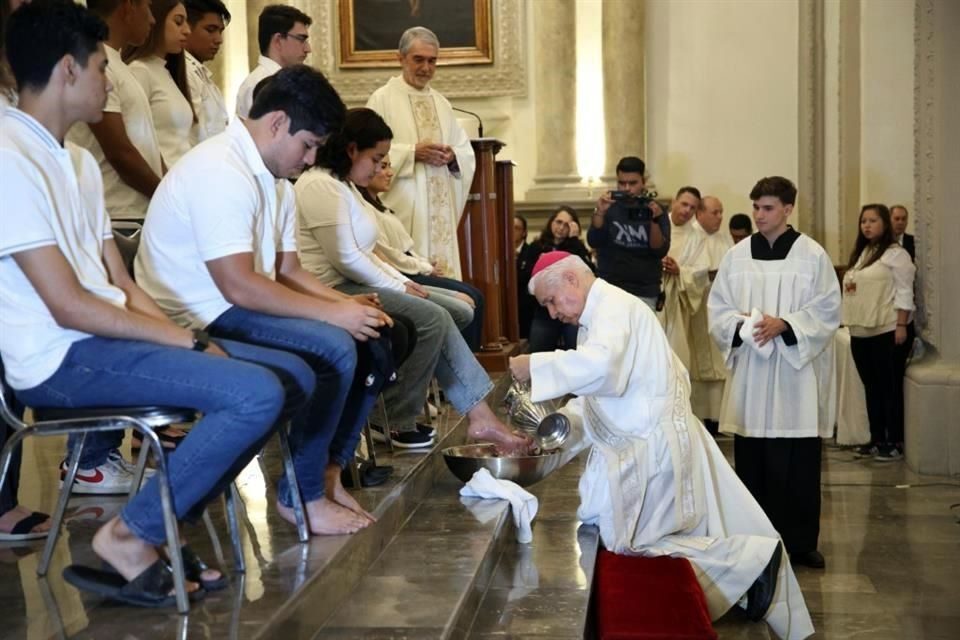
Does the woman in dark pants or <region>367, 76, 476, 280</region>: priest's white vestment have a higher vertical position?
<region>367, 76, 476, 280</region>: priest's white vestment

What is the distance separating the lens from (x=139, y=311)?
10.1 ft

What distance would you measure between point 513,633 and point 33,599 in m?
1.39

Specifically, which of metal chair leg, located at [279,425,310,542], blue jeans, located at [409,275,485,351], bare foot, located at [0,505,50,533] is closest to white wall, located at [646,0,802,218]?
blue jeans, located at [409,275,485,351]

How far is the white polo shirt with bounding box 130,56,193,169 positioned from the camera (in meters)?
4.49

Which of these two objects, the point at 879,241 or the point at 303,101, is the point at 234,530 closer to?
the point at 303,101

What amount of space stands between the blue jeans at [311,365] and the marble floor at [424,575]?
206 millimetres

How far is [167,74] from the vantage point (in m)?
4.59

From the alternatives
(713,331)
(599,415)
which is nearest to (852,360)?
(713,331)

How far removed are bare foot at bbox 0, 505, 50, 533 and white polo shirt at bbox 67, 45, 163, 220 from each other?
3.48 feet

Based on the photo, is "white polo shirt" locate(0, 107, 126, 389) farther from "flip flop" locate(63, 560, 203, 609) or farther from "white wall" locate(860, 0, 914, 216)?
"white wall" locate(860, 0, 914, 216)

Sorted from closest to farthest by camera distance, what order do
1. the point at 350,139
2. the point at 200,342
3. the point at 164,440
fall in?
1. the point at 200,342
2. the point at 164,440
3. the point at 350,139

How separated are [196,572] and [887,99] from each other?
29.0 feet

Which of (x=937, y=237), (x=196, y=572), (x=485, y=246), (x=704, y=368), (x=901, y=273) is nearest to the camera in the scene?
(x=196, y=572)

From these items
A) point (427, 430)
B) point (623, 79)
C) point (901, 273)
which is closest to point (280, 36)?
point (427, 430)
